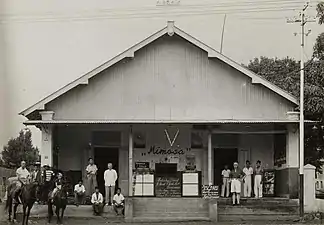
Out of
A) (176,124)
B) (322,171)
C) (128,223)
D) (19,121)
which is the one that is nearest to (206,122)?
(176,124)

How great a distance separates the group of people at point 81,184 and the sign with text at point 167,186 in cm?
145

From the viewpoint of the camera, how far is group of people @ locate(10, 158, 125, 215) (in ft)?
66.3

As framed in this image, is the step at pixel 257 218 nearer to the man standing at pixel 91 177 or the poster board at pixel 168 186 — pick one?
the poster board at pixel 168 186

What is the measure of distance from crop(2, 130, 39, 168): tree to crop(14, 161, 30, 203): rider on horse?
1.96 ft

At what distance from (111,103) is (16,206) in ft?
18.0

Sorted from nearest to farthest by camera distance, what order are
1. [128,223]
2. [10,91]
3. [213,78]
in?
1. [10,91]
2. [128,223]
3. [213,78]

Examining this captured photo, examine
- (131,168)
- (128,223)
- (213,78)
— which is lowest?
(128,223)

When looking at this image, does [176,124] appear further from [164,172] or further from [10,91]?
[10,91]

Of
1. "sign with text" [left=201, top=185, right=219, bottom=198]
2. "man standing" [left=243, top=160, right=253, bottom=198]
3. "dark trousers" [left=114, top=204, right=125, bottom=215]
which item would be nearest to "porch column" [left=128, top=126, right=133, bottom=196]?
"dark trousers" [left=114, top=204, right=125, bottom=215]

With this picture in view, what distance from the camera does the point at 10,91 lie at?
1928 centimetres

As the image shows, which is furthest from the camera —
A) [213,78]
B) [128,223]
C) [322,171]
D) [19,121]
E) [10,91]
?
[322,171]

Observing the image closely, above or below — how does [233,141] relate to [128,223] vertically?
above

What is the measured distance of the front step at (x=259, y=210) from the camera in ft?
71.9

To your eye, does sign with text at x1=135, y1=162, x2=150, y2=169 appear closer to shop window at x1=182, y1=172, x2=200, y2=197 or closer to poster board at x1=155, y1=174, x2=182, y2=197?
poster board at x1=155, y1=174, x2=182, y2=197
